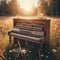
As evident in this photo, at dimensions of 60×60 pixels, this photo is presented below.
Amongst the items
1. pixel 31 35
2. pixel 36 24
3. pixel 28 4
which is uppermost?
pixel 28 4

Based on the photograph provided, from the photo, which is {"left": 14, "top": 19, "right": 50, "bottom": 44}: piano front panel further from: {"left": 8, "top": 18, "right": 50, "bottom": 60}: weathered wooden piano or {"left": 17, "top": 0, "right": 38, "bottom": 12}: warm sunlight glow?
{"left": 17, "top": 0, "right": 38, "bottom": 12}: warm sunlight glow

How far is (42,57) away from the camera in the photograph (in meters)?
2.72

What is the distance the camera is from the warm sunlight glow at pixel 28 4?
2.76m

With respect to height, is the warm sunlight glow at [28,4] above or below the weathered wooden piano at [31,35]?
above

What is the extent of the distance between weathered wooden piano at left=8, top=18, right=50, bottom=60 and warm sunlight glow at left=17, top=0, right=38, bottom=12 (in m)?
0.17

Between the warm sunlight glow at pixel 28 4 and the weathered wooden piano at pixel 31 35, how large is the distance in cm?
17

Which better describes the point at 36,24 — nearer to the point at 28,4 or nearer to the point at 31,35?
the point at 31,35

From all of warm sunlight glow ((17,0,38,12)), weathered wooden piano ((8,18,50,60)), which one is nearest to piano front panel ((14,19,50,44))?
weathered wooden piano ((8,18,50,60))

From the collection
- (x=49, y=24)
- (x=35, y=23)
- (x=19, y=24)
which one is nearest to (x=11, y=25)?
(x=19, y=24)

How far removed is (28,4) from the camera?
9.12ft

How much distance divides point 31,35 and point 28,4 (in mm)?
498

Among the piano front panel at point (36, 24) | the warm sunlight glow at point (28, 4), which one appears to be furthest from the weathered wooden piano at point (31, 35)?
the warm sunlight glow at point (28, 4)

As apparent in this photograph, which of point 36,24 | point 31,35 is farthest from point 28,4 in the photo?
point 31,35

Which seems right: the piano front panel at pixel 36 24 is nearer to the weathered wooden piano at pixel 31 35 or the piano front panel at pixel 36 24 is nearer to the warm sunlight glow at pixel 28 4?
the weathered wooden piano at pixel 31 35
